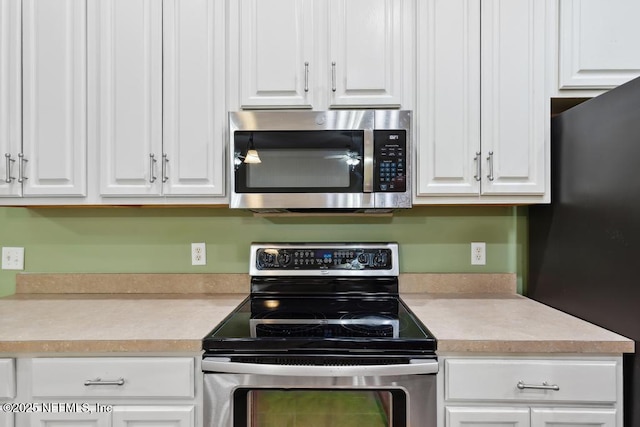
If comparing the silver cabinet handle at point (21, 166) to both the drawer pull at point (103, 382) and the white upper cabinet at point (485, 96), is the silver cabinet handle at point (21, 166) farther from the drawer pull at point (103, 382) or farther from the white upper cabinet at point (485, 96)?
the white upper cabinet at point (485, 96)

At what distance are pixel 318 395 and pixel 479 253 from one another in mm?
1099

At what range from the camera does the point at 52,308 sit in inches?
58.6

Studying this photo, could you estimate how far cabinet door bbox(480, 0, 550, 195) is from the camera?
4.78 ft

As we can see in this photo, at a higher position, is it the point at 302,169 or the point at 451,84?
the point at 451,84

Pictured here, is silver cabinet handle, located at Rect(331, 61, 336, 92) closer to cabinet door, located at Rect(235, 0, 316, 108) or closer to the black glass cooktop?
cabinet door, located at Rect(235, 0, 316, 108)

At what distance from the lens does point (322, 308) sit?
5.12 feet

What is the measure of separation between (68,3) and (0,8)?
27 cm

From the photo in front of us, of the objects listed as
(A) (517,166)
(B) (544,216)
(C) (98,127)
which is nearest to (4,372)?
(C) (98,127)

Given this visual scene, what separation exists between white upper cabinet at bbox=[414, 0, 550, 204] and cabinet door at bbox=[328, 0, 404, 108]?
10 centimetres

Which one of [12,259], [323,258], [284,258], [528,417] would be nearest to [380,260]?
[323,258]

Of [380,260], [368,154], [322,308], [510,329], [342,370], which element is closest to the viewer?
[342,370]

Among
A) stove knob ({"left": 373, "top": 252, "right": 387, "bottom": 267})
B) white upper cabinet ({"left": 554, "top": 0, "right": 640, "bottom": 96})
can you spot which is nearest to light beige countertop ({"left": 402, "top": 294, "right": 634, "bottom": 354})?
stove knob ({"left": 373, "top": 252, "right": 387, "bottom": 267})

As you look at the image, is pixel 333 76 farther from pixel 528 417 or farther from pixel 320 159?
pixel 528 417

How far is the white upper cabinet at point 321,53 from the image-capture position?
4.83ft
